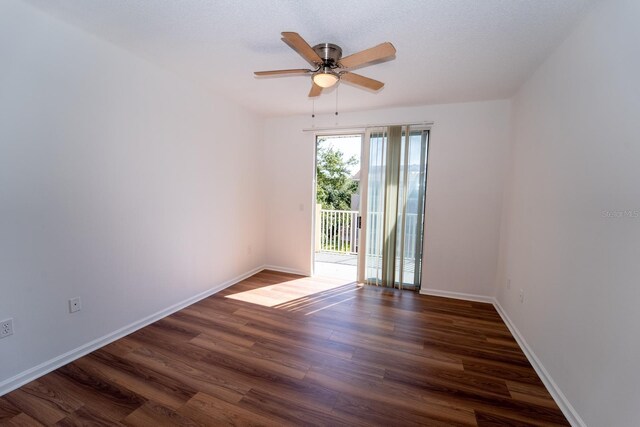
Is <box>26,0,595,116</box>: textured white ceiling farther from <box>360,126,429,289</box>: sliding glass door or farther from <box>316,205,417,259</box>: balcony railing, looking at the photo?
<box>316,205,417,259</box>: balcony railing

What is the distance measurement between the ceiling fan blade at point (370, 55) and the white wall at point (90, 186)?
1917mm

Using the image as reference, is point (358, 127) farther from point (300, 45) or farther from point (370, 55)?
point (300, 45)

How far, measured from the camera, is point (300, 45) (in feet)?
5.44

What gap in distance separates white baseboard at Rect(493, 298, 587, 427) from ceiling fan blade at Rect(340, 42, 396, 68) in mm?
2395

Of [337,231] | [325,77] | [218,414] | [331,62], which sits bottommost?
[218,414]

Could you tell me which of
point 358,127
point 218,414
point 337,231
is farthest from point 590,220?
point 337,231

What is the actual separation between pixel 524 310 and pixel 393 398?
5.05 ft

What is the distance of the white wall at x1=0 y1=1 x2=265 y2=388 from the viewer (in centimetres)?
174

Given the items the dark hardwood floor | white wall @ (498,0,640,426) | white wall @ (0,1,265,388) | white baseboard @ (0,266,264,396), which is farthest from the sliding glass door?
white baseboard @ (0,266,264,396)

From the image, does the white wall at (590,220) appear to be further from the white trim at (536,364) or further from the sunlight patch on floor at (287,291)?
the sunlight patch on floor at (287,291)

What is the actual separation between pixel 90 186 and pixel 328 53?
83.0 inches

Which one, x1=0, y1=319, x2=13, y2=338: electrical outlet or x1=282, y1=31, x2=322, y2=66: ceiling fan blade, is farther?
x1=0, y1=319, x2=13, y2=338: electrical outlet

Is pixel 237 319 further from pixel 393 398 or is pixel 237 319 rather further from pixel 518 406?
pixel 518 406

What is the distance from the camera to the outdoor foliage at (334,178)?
397 inches
